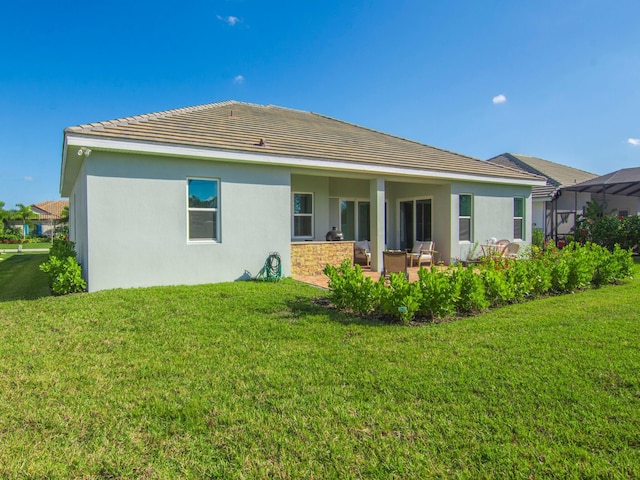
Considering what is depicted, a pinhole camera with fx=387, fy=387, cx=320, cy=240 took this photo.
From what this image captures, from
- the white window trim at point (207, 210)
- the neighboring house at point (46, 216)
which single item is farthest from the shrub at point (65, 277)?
the neighboring house at point (46, 216)

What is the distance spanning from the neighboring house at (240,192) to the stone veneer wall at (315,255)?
4cm

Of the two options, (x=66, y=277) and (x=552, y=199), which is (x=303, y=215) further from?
(x=552, y=199)

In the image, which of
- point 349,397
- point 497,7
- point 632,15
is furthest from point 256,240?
point 632,15

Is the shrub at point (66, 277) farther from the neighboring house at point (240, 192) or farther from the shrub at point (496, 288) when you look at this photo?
the shrub at point (496, 288)

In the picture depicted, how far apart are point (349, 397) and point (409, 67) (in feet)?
43.3

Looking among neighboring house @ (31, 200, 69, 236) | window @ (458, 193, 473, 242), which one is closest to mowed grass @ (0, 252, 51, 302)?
window @ (458, 193, 473, 242)

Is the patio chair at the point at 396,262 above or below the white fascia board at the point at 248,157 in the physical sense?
below

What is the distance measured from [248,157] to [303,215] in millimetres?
4492

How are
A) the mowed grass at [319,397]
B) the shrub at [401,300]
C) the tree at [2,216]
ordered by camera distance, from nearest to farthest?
the mowed grass at [319,397], the shrub at [401,300], the tree at [2,216]

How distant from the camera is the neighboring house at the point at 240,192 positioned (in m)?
8.73

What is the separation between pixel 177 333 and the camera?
5824mm

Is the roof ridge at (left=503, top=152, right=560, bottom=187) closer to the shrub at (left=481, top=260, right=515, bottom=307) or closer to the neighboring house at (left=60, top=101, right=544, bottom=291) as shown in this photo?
the neighboring house at (left=60, top=101, right=544, bottom=291)

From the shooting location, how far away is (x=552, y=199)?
73.9 ft

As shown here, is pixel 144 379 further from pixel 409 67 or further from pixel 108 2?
pixel 409 67
